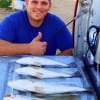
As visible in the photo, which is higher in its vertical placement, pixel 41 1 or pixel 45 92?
pixel 41 1

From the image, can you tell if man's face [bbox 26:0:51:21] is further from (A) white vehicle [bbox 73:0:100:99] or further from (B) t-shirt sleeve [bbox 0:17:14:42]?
(A) white vehicle [bbox 73:0:100:99]

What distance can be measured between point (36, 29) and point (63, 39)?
238 mm

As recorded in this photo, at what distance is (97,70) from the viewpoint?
2.30 meters

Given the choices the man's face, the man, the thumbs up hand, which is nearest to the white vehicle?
the thumbs up hand

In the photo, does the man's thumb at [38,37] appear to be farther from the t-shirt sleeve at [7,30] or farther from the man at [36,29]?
the t-shirt sleeve at [7,30]

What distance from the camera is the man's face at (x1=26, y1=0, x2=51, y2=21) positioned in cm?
303

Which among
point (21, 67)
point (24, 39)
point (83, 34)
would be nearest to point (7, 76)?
point (21, 67)

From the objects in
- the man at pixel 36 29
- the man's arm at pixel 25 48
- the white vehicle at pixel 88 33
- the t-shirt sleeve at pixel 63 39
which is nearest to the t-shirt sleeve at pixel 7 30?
the man at pixel 36 29

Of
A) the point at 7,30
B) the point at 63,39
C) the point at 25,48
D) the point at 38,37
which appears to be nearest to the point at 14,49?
the point at 25,48

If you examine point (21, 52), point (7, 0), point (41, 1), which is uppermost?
point (41, 1)

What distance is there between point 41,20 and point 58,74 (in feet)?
3.25

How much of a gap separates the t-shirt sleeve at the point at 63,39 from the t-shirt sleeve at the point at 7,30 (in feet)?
1.24

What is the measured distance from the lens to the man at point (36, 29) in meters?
3.04

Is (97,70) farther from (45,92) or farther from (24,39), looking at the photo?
(24,39)
